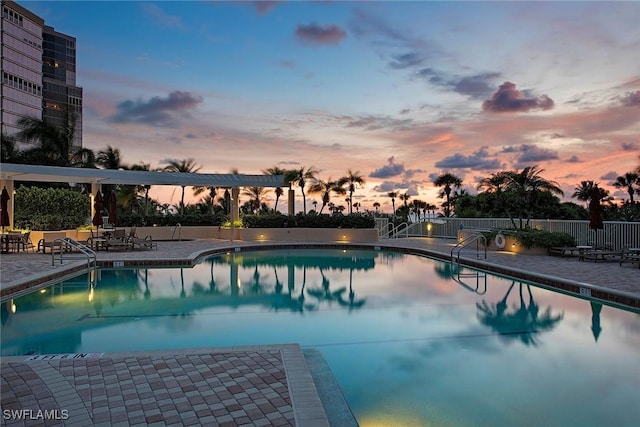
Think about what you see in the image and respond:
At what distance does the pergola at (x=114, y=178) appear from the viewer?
13969mm

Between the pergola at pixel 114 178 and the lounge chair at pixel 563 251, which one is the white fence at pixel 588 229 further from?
the pergola at pixel 114 178

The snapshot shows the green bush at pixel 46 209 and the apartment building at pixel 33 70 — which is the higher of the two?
the apartment building at pixel 33 70

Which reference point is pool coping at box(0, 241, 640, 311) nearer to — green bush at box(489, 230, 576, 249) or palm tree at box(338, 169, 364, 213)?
green bush at box(489, 230, 576, 249)

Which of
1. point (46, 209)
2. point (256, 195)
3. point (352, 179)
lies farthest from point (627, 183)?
point (46, 209)

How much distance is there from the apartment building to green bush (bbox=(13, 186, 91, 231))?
4108 cm

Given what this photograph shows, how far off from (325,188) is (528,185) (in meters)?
11.3

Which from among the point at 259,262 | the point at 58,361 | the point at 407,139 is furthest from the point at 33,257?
the point at 407,139

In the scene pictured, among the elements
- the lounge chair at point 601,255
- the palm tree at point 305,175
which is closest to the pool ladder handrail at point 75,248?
the palm tree at point 305,175

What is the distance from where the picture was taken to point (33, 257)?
40.4ft

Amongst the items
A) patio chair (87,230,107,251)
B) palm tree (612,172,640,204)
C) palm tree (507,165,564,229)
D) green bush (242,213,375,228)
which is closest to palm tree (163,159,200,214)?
green bush (242,213,375,228)

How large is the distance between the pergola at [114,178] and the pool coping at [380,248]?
3540 mm

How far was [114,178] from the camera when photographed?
653 inches

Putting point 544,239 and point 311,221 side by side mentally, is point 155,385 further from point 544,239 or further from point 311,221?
point 311,221

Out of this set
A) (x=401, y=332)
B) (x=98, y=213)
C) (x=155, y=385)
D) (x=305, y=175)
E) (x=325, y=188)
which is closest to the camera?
(x=155, y=385)
